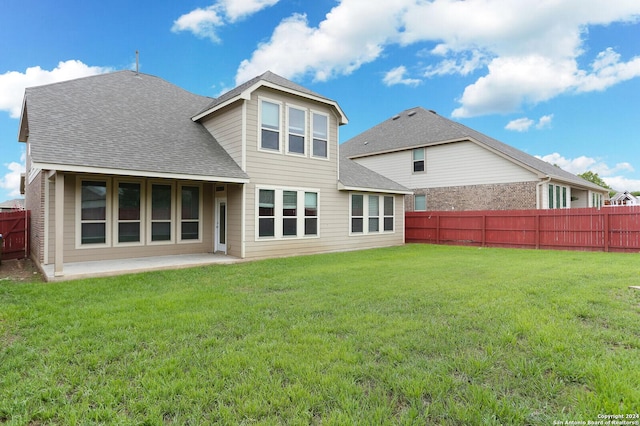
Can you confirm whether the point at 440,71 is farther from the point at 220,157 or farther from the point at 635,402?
the point at 635,402

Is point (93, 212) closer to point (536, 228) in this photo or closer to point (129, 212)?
point (129, 212)

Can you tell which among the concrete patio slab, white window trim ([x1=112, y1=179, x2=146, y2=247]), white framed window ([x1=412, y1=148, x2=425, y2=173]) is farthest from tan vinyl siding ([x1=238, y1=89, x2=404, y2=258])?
white framed window ([x1=412, y1=148, x2=425, y2=173])

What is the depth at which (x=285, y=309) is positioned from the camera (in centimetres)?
508

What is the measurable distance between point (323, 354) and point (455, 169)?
57.4 feet

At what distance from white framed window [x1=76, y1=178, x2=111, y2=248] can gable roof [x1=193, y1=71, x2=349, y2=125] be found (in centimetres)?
421

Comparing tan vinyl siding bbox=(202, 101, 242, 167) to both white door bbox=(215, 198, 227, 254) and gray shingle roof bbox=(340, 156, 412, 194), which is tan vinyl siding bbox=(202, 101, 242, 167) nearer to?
white door bbox=(215, 198, 227, 254)

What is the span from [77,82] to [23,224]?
550 cm

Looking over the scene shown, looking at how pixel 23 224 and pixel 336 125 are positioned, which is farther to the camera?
pixel 336 125

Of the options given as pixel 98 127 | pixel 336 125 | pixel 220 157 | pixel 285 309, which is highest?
pixel 336 125

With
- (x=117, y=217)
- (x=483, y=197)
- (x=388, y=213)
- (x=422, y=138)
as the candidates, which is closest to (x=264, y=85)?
(x=117, y=217)

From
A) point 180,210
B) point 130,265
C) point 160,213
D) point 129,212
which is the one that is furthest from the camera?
point 180,210

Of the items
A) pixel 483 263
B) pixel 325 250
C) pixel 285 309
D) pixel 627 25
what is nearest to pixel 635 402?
pixel 285 309

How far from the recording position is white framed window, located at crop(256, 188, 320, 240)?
11109 mm

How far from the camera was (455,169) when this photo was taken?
1870 centimetres
